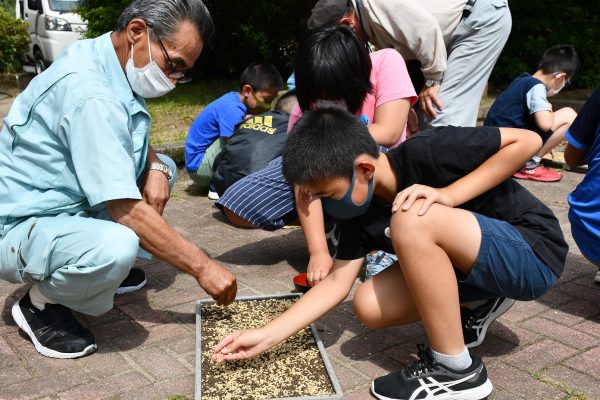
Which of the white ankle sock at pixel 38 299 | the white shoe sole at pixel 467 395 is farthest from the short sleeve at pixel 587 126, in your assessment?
the white ankle sock at pixel 38 299

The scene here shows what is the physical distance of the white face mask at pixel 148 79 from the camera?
2.62 m

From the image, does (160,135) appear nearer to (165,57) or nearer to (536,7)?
(165,57)

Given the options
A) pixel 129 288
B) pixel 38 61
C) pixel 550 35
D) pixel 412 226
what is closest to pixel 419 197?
pixel 412 226

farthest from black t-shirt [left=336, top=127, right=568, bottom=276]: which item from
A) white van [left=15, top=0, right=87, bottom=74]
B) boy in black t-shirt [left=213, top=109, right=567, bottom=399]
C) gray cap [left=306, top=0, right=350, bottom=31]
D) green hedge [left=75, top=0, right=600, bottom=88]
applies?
white van [left=15, top=0, right=87, bottom=74]

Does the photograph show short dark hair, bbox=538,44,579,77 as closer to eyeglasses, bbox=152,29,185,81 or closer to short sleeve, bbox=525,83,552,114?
short sleeve, bbox=525,83,552,114

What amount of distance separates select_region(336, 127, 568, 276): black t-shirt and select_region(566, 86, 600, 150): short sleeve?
0.75 metres

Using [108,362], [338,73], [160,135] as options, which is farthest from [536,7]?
[108,362]

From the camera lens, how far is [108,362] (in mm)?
2504

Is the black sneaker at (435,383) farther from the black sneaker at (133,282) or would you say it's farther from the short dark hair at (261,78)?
the short dark hair at (261,78)

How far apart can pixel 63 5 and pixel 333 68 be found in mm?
10442

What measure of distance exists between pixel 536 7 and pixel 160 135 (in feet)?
18.0

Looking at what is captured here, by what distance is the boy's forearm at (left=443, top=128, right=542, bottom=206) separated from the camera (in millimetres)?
2238

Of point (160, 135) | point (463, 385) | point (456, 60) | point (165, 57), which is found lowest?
point (160, 135)

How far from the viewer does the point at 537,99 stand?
5.15 m
